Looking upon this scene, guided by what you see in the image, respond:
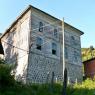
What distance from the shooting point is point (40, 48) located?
25.6 meters

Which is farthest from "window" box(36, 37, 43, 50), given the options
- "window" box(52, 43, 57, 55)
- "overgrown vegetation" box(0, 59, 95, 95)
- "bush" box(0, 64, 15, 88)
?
"bush" box(0, 64, 15, 88)

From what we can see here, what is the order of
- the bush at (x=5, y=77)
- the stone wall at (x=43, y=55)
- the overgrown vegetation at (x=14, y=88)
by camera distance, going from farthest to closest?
1. the stone wall at (x=43, y=55)
2. the bush at (x=5, y=77)
3. the overgrown vegetation at (x=14, y=88)

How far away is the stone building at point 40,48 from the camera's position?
24062mm

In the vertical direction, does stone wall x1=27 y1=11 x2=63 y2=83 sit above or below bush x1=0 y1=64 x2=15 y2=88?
above

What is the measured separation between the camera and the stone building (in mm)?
24062

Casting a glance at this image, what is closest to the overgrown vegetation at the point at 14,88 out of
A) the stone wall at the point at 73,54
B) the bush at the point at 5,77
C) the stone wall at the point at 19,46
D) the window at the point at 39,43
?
the bush at the point at 5,77

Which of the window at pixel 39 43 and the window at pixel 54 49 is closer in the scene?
the window at pixel 39 43

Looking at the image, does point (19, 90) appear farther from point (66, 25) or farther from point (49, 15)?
point (66, 25)

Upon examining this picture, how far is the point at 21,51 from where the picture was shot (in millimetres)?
25797

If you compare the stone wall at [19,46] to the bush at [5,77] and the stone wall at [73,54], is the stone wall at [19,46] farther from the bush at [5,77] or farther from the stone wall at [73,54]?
the bush at [5,77]

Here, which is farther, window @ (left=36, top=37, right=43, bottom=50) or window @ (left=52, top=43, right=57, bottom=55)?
window @ (left=52, top=43, right=57, bottom=55)

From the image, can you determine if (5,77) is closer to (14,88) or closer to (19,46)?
(14,88)

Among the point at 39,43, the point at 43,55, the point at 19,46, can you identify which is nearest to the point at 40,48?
the point at 39,43

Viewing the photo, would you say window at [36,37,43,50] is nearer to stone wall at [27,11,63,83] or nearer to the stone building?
the stone building
